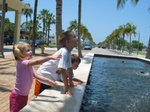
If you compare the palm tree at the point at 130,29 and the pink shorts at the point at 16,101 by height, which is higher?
the palm tree at the point at 130,29

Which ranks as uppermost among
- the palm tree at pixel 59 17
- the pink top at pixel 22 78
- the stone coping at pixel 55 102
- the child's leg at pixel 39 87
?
the palm tree at pixel 59 17

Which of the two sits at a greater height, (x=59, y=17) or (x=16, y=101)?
(x=59, y=17)

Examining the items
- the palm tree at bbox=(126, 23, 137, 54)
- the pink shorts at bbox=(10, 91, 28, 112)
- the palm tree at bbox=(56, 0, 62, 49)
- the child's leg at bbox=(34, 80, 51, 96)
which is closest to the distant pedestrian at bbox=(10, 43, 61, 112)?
the pink shorts at bbox=(10, 91, 28, 112)

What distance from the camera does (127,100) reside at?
309 inches

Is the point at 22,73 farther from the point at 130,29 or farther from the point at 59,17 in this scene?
the point at 130,29

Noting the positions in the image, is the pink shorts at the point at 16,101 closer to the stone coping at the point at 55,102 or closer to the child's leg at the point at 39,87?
the stone coping at the point at 55,102

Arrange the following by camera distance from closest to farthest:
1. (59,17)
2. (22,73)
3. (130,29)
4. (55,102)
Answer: (22,73) → (55,102) → (59,17) → (130,29)

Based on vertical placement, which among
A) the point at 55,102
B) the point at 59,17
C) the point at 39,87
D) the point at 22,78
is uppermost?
the point at 59,17

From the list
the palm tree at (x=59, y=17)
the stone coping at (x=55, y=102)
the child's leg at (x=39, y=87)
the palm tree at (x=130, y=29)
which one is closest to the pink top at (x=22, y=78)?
the stone coping at (x=55, y=102)

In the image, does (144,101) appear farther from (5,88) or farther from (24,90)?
(24,90)

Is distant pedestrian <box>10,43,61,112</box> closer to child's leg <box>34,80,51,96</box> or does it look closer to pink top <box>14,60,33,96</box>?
pink top <box>14,60,33,96</box>

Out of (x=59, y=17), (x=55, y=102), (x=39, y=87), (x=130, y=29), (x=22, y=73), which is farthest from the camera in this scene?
(x=130, y=29)

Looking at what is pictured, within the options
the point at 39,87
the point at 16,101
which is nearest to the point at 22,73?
the point at 16,101

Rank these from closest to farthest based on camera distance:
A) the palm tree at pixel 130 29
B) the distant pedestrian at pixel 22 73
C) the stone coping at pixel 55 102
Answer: the distant pedestrian at pixel 22 73 → the stone coping at pixel 55 102 → the palm tree at pixel 130 29
